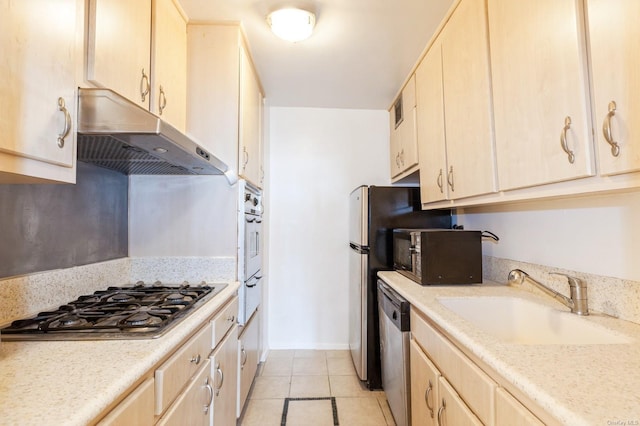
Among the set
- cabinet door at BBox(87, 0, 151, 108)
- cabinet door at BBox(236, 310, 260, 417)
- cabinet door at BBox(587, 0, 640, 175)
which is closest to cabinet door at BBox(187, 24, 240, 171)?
cabinet door at BBox(87, 0, 151, 108)

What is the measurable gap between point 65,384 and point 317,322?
262cm

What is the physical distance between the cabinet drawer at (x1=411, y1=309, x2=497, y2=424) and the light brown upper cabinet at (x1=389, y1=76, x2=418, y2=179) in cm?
141

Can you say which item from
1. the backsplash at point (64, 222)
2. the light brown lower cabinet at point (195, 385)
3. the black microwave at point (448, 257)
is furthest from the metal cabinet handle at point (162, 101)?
the black microwave at point (448, 257)

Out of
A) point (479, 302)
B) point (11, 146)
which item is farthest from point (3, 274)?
point (479, 302)

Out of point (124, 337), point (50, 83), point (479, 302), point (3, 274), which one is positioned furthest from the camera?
point (479, 302)

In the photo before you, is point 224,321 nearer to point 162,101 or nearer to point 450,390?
point 450,390

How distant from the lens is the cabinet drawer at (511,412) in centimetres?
71

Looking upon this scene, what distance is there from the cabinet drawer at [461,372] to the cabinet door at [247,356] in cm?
109

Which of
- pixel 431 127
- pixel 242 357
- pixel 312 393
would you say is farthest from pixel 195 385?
pixel 431 127

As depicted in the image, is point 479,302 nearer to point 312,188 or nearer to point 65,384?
point 65,384

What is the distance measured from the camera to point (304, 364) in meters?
2.78

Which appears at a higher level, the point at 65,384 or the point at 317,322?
the point at 65,384

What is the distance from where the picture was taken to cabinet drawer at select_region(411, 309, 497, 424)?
0.89 m

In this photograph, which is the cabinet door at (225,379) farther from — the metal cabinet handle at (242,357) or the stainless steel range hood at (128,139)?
the stainless steel range hood at (128,139)
